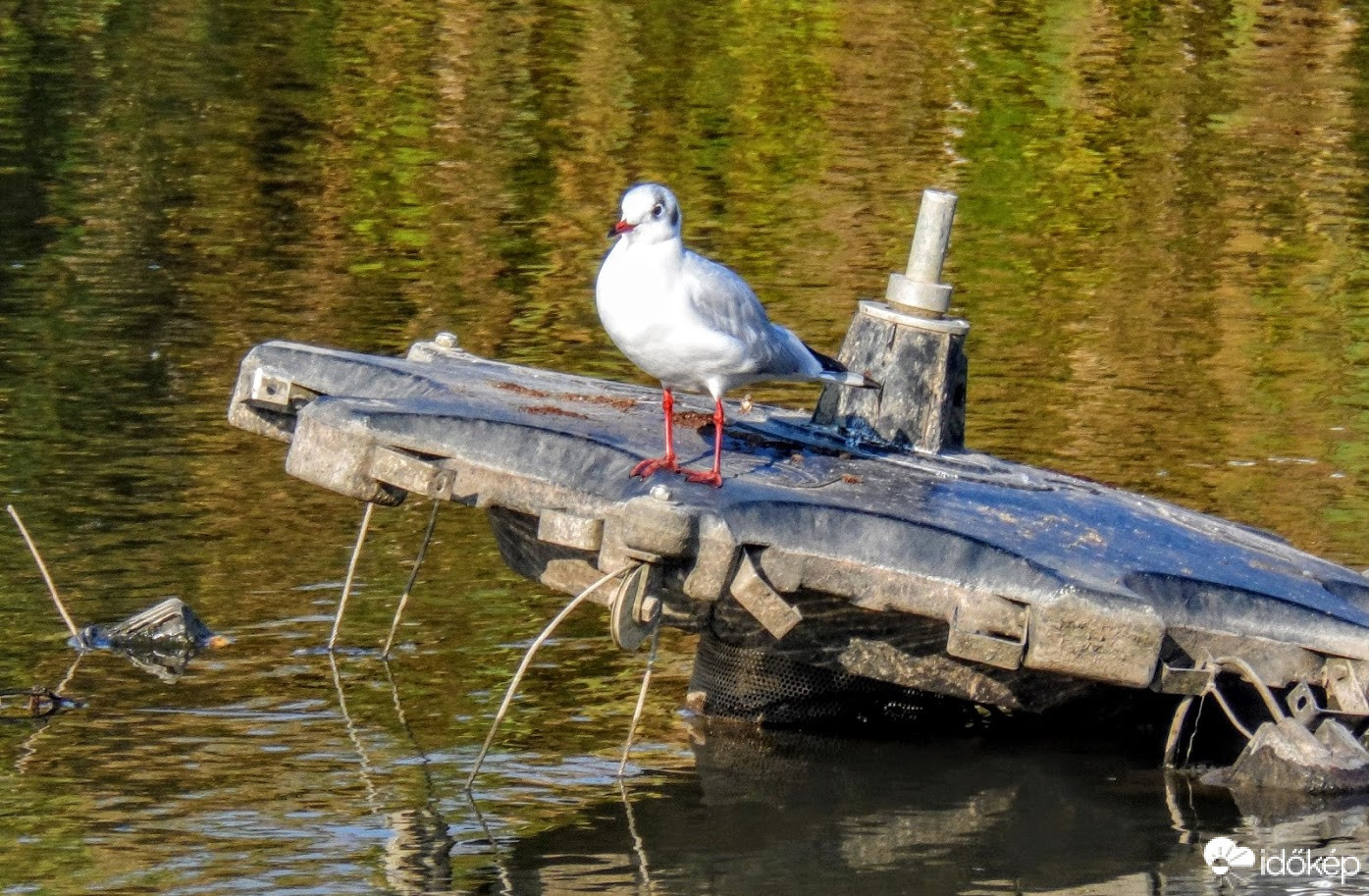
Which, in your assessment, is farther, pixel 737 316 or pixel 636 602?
pixel 737 316

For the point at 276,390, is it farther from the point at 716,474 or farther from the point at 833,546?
the point at 833,546

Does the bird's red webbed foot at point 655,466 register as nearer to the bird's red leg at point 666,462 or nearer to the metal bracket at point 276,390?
the bird's red leg at point 666,462

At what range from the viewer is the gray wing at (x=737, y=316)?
734cm

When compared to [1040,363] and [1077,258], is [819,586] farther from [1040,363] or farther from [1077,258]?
[1077,258]

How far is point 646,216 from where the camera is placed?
24.0 feet

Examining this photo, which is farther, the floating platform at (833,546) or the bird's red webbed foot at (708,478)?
the bird's red webbed foot at (708,478)

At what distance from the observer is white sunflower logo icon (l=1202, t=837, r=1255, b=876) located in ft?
23.7

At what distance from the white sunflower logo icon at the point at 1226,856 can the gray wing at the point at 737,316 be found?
6.90ft

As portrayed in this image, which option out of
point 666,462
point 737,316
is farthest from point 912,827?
point 737,316

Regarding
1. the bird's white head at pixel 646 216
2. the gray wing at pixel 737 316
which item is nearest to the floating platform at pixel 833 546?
the gray wing at pixel 737 316

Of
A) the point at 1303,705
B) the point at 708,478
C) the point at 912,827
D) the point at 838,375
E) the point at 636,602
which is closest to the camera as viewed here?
the point at 636,602

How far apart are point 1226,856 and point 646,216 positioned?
275cm

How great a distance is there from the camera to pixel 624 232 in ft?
24.0

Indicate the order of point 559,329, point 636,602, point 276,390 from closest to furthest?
point 636,602
point 276,390
point 559,329
